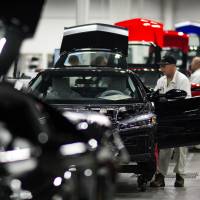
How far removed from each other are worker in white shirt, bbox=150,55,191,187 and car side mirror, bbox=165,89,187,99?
1.98ft

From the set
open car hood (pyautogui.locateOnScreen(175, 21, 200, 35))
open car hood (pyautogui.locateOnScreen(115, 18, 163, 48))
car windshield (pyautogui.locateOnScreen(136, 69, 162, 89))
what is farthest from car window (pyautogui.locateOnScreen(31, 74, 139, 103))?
open car hood (pyautogui.locateOnScreen(175, 21, 200, 35))

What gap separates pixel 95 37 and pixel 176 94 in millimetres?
3744

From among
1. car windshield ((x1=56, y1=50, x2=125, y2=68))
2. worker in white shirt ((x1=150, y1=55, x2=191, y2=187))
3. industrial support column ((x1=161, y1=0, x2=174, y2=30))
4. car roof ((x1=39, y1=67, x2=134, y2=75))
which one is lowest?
worker in white shirt ((x1=150, y1=55, x2=191, y2=187))

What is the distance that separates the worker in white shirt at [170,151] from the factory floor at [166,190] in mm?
131

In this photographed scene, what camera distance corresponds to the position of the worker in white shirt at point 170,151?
892cm

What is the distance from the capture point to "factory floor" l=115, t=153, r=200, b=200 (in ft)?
26.6

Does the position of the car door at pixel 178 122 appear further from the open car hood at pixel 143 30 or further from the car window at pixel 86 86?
the open car hood at pixel 143 30

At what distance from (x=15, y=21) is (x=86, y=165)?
0.71 m

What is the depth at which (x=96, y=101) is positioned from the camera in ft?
Result: 27.2

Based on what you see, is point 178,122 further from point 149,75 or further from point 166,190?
point 149,75

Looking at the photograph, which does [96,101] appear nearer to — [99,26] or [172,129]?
[172,129]

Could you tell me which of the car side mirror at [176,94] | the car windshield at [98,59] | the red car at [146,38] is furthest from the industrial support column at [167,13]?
the car side mirror at [176,94]

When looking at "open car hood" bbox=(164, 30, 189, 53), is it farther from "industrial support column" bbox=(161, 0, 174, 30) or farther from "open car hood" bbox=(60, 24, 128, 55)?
"industrial support column" bbox=(161, 0, 174, 30)

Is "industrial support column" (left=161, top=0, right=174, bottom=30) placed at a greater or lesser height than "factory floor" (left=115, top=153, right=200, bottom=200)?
greater
